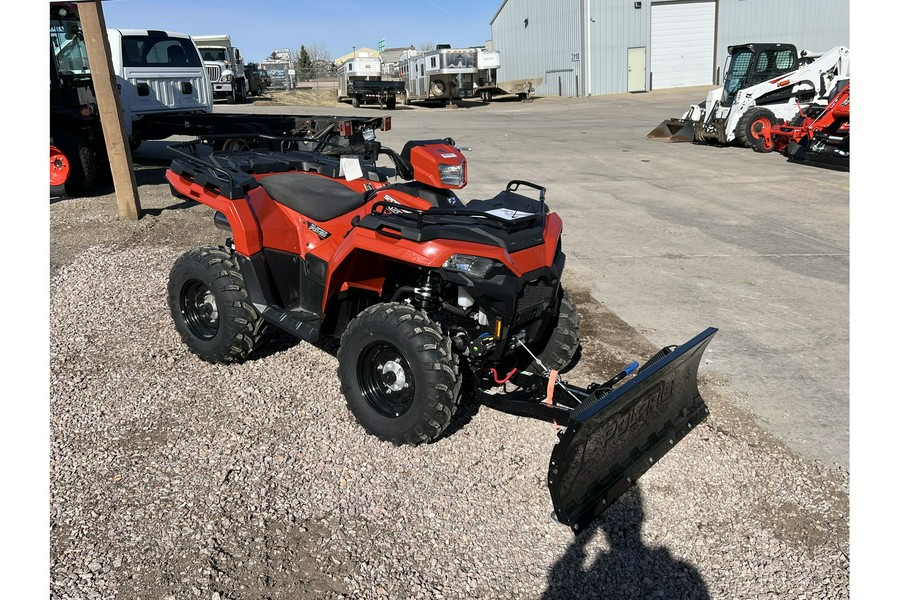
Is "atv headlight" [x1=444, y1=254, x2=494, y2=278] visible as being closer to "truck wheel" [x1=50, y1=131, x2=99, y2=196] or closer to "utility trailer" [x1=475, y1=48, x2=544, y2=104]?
"truck wheel" [x1=50, y1=131, x2=99, y2=196]

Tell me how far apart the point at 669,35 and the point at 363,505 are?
37055 mm

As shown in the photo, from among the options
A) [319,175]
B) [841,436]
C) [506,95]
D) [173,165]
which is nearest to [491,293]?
[319,175]

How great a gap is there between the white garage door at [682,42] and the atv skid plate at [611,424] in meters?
35.4

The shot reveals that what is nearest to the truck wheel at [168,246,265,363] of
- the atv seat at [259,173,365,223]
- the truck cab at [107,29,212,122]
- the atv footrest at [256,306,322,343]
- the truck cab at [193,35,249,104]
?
the atv footrest at [256,306,322,343]

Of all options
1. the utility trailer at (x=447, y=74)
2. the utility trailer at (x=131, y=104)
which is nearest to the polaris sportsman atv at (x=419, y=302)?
the utility trailer at (x=131, y=104)

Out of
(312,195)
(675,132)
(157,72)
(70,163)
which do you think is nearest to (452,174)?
(312,195)

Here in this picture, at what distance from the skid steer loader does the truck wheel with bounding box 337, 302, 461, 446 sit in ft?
45.3

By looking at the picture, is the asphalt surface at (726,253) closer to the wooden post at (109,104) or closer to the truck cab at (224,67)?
the wooden post at (109,104)

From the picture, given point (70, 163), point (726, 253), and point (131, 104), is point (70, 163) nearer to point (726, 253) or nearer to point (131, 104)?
point (131, 104)

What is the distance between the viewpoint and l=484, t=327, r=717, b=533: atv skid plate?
2824mm

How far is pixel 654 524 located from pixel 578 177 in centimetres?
1000

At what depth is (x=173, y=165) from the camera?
4586 millimetres

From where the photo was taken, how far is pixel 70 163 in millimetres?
9898
